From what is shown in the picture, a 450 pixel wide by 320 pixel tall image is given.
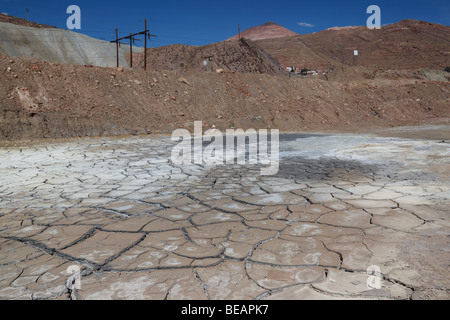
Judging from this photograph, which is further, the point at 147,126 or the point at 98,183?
the point at 147,126

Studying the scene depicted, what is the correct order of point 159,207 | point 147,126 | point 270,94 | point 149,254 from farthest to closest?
point 270,94
point 147,126
point 159,207
point 149,254

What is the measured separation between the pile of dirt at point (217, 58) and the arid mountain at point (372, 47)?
15830 mm

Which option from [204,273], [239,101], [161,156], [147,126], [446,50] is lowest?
[204,273]

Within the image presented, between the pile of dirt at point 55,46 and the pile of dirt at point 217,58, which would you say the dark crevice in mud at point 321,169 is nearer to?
the pile of dirt at point 217,58

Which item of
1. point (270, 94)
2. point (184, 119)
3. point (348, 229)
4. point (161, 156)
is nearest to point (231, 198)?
point (348, 229)

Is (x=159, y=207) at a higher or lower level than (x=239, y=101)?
lower

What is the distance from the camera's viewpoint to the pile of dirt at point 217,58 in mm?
30109

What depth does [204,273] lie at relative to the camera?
79.0 inches

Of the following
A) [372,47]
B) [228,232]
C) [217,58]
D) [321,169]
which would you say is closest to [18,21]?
[217,58]

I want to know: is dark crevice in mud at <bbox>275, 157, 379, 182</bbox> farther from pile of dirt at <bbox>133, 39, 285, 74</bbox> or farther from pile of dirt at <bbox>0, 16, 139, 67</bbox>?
pile of dirt at <bbox>0, 16, 139, 67</bbox>

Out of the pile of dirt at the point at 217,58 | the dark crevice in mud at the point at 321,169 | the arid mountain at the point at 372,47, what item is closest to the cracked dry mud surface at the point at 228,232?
the dark crevice in mud at the point at 321,169

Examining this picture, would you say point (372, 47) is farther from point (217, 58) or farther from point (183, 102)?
point (183, 102)

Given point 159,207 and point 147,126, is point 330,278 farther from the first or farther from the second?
point 147,126

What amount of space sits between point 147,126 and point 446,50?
49947mm
